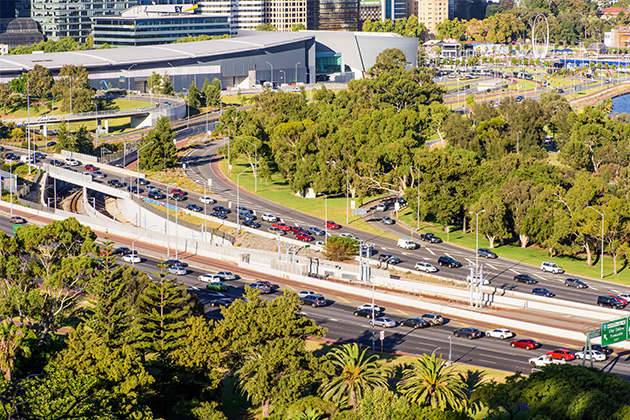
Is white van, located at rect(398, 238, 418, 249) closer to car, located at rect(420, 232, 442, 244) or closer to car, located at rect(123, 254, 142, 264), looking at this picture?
car, located at rect(420, 232, 442, 244)

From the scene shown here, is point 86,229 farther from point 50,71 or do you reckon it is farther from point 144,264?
point 50,71

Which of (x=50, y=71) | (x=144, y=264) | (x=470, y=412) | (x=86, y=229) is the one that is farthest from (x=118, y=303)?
(x=50, y=71)

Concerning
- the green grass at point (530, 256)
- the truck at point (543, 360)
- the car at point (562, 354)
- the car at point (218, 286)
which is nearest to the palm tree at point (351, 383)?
the truck at point (543, 360)

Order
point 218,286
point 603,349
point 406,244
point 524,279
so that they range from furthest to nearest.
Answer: point 406,244 < point 524,279 < point 218,286 < point 603,349

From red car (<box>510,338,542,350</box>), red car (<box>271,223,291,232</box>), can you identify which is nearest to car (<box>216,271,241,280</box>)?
red car (<box>271,223,291,232</box>)

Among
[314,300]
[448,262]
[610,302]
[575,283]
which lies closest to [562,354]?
[610,302]

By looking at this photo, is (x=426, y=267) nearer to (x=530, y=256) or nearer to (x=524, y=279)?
(x=524, y=279)
